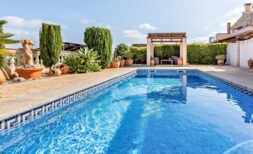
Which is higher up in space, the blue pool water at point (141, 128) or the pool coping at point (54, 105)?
the pool coping at point (54, 105)

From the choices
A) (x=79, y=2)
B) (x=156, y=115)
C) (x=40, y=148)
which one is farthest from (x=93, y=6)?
(x=40, y=148)

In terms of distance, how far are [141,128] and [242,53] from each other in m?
15.7

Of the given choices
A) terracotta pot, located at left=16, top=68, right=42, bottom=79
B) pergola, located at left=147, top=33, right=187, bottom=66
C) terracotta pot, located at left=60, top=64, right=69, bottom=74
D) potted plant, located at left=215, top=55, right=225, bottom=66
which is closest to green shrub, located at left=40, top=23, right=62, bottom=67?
terracotta pot, located at left=60, top=64, right=69, bottom=74

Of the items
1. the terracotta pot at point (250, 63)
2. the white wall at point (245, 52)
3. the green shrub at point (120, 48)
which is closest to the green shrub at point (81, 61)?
the terracotta pot at point (250, 63)

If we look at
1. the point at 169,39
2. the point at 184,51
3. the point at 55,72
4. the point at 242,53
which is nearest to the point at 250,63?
the point at 242,53

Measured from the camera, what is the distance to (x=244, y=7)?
34.6m

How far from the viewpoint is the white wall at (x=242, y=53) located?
1642 centimetres

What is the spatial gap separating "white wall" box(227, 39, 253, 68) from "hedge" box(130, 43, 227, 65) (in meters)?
1.42

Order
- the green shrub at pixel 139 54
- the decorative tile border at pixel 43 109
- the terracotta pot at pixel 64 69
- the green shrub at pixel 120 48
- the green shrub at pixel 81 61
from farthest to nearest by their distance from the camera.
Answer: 1. the green shrub at pixel 120 48
2. the green shrub at pixel 139 54
3. the green shrub at pixel 81 61
4. the terracotta pot at pixel 64 69
5. the decorative tile border at pixel 43 109

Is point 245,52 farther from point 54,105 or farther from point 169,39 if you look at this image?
point 54,105

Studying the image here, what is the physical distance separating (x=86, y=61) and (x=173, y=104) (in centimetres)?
849

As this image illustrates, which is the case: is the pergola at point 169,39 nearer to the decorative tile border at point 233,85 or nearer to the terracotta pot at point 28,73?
the decorative tile border at point 233,85

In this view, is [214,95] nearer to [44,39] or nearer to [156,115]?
[156,115]

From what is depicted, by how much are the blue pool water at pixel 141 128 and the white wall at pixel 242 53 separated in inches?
407
